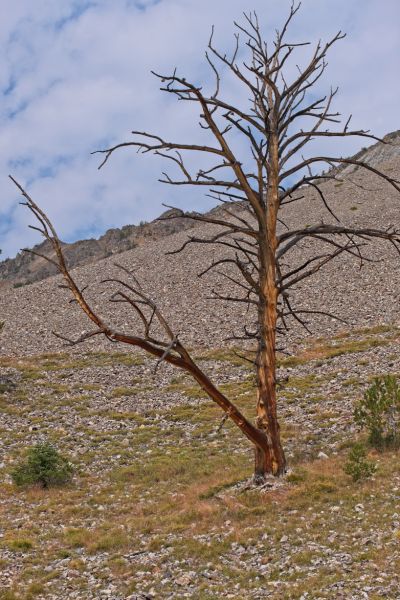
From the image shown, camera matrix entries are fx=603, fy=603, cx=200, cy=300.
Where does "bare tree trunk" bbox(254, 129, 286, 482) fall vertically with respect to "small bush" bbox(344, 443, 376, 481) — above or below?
above

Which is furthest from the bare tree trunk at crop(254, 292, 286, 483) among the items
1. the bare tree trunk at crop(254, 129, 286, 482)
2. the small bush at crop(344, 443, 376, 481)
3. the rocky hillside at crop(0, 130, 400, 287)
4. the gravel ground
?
the rocky hillside at crop(0, 130, 400, 287)

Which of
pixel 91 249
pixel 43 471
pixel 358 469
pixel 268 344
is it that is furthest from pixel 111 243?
pixel 358 469

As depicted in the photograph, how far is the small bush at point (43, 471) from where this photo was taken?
711 inches

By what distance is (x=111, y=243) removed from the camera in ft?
338

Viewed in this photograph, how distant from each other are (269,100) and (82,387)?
69.7 feet

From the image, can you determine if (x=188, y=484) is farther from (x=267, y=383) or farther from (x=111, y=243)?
(x=111, y=243)

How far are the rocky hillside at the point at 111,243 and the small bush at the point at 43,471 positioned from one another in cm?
6379

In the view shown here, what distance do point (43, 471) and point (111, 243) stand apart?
86.7 meters

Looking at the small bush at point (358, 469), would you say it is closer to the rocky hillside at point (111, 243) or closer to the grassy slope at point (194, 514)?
the grassy slope at point (194, 514)

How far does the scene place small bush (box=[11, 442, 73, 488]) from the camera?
18062mm

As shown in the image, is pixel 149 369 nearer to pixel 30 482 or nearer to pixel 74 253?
pixel 30 482

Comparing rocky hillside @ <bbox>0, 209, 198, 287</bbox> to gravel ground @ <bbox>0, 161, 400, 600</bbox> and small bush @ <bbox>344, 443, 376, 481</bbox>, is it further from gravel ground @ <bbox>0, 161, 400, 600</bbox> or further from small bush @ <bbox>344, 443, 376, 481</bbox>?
small bush @ <bbox>344, 443, 376, 481</bbox>

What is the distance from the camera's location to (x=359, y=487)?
1298cm

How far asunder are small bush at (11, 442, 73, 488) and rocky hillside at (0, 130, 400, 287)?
6379 centimetres
